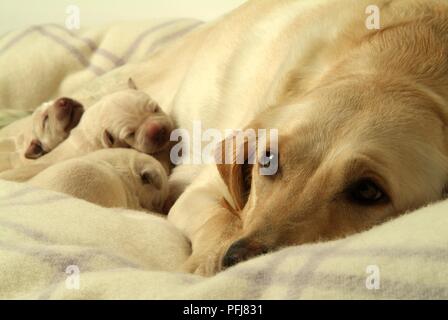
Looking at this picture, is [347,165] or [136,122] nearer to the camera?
[347,165]

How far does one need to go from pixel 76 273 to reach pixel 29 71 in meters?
2.18

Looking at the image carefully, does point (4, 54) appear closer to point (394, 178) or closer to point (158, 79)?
point (158, 79)

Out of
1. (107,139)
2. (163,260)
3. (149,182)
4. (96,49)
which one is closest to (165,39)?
(96,49)

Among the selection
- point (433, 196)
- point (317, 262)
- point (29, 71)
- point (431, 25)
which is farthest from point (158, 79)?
point (317, 262)

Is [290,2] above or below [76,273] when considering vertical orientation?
above

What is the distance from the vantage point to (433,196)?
120cm

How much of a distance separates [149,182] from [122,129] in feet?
1.24

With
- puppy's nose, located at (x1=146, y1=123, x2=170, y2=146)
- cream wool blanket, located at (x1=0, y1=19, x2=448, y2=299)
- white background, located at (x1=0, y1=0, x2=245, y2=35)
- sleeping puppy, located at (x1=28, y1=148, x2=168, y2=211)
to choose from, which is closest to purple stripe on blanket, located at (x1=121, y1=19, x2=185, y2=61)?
white background, located at (x1=0, y1=0, x2=245, y2=35)

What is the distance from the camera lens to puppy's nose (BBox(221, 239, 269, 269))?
3.33 ft

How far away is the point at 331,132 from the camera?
3.82ft

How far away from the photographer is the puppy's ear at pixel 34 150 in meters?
2.43

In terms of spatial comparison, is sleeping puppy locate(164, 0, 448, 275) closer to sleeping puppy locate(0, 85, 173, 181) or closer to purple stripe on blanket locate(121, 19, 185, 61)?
sleeping puppy locate(0, 85, 173, 181)

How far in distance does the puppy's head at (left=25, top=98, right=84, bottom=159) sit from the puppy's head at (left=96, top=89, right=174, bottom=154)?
172 mm

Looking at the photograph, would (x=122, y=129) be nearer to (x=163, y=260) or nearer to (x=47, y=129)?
(x=47, y=129)
